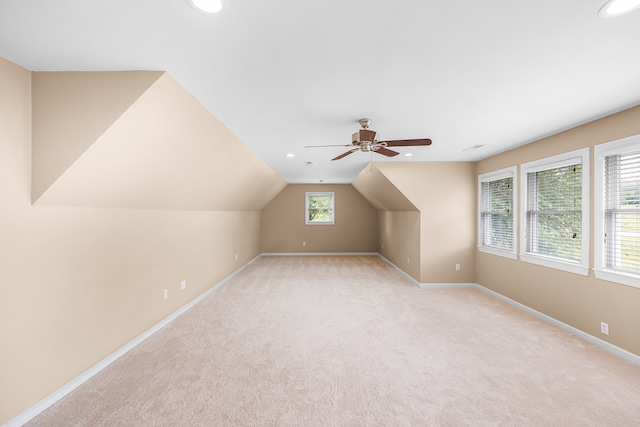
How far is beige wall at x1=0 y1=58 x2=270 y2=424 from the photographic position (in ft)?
5.37

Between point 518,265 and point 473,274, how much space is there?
111cm

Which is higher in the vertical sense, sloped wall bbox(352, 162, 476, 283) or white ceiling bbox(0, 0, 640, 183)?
white ceiling bbox(0, 0, 640, 183)

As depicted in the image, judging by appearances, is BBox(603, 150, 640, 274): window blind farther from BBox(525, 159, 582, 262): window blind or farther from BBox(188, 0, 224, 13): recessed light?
BBox(188, 0, 224, 13): recessed light

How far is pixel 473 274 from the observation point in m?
4.86

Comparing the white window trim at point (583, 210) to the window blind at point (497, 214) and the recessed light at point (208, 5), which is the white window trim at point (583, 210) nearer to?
the window blind at point (497, 214)

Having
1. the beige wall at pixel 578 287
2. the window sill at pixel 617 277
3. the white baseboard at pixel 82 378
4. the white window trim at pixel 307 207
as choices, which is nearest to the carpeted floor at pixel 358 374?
the white baseboard at pixel 82 378

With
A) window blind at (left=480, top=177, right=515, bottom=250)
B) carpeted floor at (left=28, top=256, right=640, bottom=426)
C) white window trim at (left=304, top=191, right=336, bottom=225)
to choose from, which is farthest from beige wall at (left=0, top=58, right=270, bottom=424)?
white window trim at (left=304, top=191, right=336, bottom=225)

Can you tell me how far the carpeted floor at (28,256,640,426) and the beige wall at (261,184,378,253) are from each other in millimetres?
4550

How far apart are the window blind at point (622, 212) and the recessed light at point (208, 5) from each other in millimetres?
3590

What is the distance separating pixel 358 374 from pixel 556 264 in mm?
2803

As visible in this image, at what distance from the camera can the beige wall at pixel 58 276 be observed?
1.64 metres

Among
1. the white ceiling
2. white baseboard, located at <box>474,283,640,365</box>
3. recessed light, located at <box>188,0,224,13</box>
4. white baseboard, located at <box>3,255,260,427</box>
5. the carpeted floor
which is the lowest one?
the carpeted floor

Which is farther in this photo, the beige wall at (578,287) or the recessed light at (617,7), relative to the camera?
the beige wall at (578,287)

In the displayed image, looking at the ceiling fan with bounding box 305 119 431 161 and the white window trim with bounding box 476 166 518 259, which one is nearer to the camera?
the ceiling fan with bounding box 305 119 431 161
